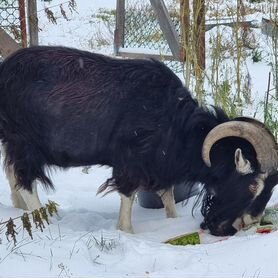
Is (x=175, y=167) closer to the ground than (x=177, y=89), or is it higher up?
closer to the ground

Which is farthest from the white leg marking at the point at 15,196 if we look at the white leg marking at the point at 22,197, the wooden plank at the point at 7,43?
the wooden plank at the point at 7,43

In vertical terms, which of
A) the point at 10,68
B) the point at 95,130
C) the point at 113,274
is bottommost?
the point at 113,274

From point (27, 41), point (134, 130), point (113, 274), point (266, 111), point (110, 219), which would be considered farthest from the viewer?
point (27, 41)

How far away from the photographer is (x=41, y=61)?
252 inches

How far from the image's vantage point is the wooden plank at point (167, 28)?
908 centimetres

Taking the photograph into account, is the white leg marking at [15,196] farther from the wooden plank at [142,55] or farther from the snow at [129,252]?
the wooden plank at [142,55]

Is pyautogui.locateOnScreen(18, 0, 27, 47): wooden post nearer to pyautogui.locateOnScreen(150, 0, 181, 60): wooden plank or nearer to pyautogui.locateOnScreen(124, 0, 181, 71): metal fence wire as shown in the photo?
pyautogui.locateOnScreen(150, 0, 181, 60): wooden plank

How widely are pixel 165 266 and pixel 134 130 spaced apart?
1.59 meters

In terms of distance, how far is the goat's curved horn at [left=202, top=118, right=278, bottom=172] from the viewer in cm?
588

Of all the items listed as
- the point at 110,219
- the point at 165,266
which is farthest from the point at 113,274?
the point at 110,219

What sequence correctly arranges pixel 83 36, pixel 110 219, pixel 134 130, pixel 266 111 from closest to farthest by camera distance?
pixel 134 130
pixel 110 219
pixel 266 111
pixel 83 36

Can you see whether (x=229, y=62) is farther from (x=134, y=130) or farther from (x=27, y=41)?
(x=134, y=130)

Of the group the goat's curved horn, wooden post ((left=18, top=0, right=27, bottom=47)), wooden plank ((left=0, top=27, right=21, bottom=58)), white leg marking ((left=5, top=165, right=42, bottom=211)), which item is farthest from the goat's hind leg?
wooden post ((left=18, top=0, right=27, bottom=47))

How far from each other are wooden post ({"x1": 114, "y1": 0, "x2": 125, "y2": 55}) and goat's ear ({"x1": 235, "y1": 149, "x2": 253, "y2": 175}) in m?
4.56
